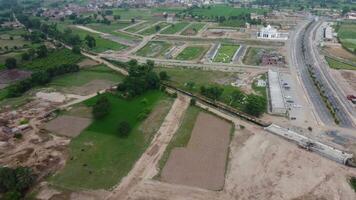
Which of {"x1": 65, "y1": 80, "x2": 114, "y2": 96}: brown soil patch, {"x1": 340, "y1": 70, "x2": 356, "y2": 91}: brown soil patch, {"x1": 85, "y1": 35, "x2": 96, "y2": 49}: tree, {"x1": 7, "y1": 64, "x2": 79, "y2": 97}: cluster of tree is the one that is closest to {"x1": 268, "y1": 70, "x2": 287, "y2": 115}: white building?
{"x1": 340, "y1": 70, "x2": 356, "y2": 91}: brown soil patch

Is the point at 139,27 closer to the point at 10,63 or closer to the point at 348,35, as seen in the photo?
the point at 10,63

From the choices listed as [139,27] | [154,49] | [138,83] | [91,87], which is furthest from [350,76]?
[139,27]

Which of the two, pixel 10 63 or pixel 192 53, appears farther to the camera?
pixel 192 53

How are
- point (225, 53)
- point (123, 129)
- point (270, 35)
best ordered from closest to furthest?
point (123, 129), point (225, 53), point (270, 35)

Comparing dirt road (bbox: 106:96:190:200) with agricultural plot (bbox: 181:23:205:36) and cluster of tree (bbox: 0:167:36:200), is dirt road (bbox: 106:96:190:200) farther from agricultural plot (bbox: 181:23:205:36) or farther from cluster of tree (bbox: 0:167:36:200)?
agricultural plot (bbox: 181:23:205:36)

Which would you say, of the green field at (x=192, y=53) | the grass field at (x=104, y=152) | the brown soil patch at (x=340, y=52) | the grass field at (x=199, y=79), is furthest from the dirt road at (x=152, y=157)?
the brown soil patch at (x=340, y=52)

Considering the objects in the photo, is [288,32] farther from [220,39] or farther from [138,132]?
[138,132]

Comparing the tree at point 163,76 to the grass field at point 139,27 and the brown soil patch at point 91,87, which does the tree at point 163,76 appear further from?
the grass field at point 139,27
